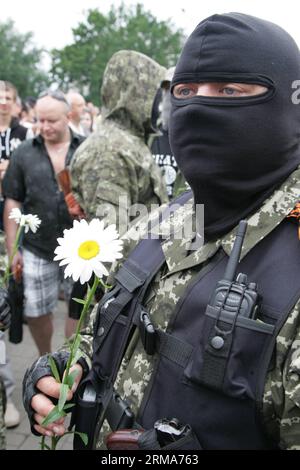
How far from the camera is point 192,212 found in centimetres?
168

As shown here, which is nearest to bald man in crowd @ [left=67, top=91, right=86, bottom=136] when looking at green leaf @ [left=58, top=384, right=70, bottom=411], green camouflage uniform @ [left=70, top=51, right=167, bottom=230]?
green camouflage uniform @ [left=70, top=51, right=167, bottom=230]

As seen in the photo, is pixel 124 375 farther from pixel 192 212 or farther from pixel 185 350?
pixel 192 212

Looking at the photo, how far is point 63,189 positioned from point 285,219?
243cm

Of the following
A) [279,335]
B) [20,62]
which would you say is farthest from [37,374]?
[20,62]

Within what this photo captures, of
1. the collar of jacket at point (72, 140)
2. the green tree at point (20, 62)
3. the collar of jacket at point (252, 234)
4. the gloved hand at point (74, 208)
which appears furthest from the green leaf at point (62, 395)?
the green tree at point (20, 62)

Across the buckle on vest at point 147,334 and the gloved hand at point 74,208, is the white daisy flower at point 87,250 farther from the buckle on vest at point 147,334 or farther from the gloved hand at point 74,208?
the gloved hand at point 74,208

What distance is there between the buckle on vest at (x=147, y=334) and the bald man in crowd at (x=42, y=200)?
2.31 m

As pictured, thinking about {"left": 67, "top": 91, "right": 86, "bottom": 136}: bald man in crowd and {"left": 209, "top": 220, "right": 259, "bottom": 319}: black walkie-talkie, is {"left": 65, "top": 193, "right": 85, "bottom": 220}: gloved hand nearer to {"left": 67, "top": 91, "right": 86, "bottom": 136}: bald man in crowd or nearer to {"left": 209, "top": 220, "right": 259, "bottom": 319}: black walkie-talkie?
{"left": 209, "top": 220, "right": 259, "bottom": 319}: black walkie-talkie

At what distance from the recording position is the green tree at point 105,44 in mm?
41912

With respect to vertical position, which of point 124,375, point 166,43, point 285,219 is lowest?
point 124,375

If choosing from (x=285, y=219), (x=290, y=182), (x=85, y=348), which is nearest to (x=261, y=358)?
(x=285, y=219)

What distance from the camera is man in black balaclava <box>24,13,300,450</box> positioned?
124 centimetres

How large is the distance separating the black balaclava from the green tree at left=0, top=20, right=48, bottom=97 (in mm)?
43695

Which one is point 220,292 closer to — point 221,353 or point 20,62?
point 221,353
